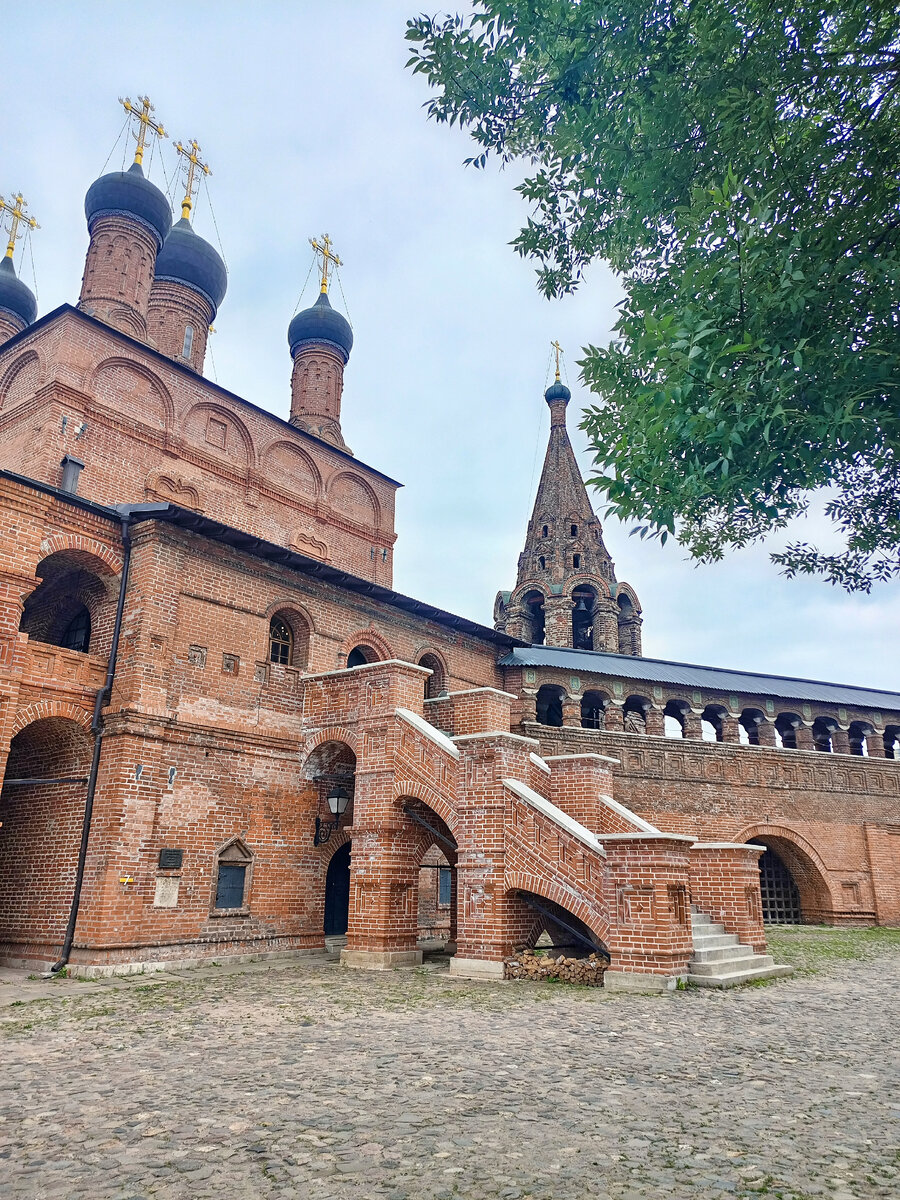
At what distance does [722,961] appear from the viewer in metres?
9.61

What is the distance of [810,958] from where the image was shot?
12719 mm

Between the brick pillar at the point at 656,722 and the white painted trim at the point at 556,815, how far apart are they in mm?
10817

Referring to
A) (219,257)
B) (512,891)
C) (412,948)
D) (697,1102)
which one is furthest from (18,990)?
(219,257)

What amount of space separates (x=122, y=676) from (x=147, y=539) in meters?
2.04

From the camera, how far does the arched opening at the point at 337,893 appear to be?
1410cm

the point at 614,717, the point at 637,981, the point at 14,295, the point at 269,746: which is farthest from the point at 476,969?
the point at 14,295

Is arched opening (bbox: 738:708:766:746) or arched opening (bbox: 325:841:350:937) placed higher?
arched opening (bbox: 738:708:766:746)

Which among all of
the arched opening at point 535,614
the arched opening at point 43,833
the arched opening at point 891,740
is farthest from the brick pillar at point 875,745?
the arched opening at point 43,833

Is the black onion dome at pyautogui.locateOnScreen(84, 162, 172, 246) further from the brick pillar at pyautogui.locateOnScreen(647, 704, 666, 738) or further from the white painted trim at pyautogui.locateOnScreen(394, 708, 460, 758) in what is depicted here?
the brick pillar at pyautogui.locateOnScreen(647, 704, 666, 738)

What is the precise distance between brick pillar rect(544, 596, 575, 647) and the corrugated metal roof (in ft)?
17.0

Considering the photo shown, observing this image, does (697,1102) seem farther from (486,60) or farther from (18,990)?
(18,990)

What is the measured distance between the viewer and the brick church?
10.4 m

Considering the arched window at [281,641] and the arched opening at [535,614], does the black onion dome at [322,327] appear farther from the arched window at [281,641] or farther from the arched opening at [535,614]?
the arched window at [281,641]

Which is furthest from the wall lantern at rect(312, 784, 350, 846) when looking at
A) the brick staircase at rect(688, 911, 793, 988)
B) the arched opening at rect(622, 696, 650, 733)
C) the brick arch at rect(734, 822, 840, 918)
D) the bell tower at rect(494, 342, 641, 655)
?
the bell tower at rect(494, 342, 641, 655)
